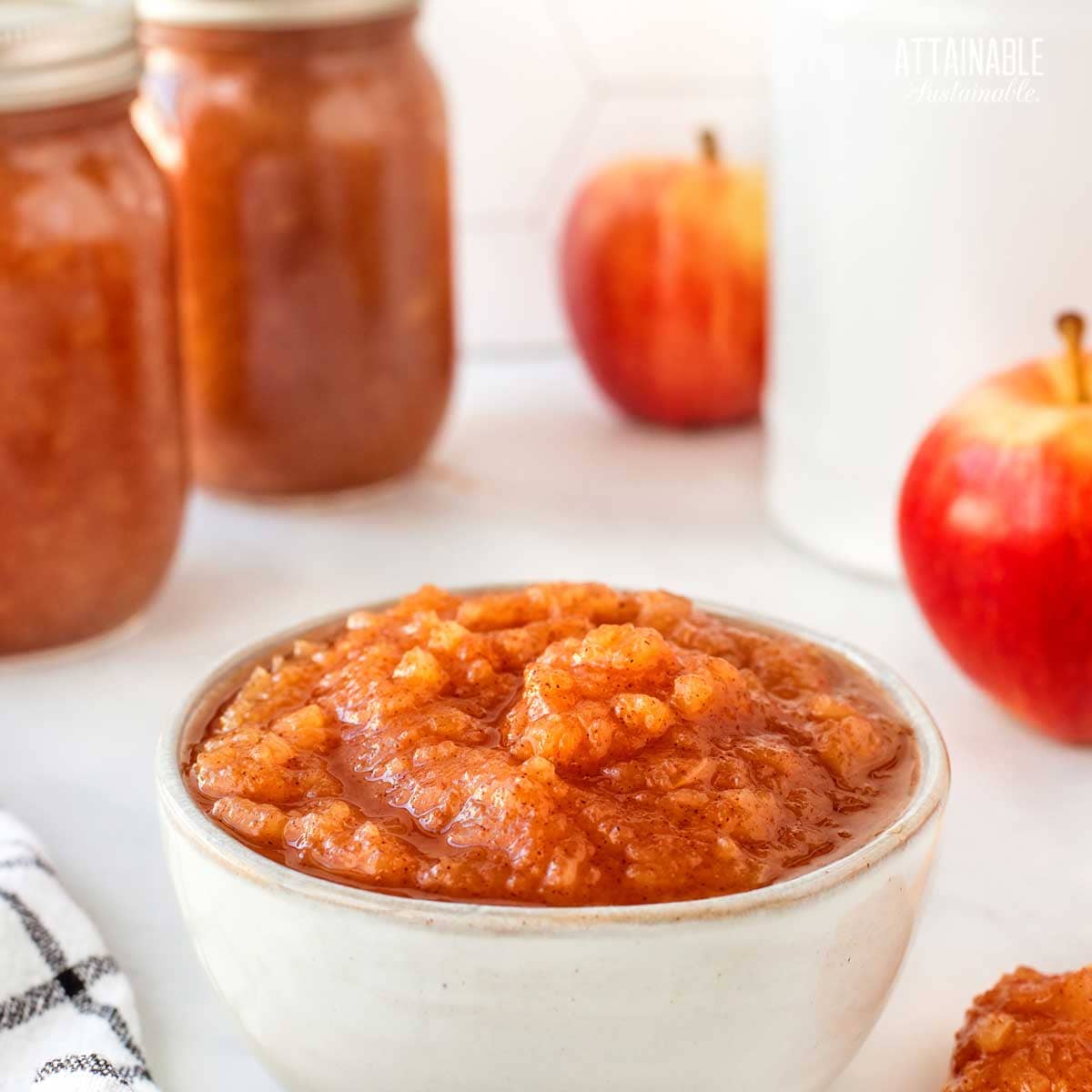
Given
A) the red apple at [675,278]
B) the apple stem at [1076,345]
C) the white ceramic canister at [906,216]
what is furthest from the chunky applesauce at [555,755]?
the red apple at [675,278]

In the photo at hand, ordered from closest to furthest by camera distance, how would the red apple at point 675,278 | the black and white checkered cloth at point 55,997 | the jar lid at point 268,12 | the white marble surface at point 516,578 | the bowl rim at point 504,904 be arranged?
1. the bowl rim at point 504,904
2. the black and white checkered cloth at point 55,997
3. the white marble surface at point 516,578
4. the jar lid at point 268,12
5. the red apple at point 675,278

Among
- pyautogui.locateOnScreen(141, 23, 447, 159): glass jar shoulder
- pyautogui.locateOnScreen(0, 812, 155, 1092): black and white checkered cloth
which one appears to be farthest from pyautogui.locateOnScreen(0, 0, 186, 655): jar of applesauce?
pyautogui.locateOnScreen(0, 812, 155, 1092): black and white checkered cloth

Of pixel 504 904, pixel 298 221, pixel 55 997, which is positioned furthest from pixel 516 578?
pixel 504 904

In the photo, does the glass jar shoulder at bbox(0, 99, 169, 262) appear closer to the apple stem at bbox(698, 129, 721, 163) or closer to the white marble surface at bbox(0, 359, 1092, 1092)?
the white marble surface at bbox(0, 359, 1092, 1092)

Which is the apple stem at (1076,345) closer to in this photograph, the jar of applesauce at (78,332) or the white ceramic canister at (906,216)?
the white ceramic canister at (906,216)

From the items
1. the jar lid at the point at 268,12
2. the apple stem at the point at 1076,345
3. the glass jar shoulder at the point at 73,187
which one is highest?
the jar lid at the point at 268,12

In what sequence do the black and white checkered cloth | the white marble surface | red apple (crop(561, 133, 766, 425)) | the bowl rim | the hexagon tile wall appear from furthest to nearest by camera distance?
1. the hexagon tile wall
2. red apple (crop(561, 133, 766, 425))
3. the white marble surface
4. the black and white checkered cloth
5. the bowl rim
